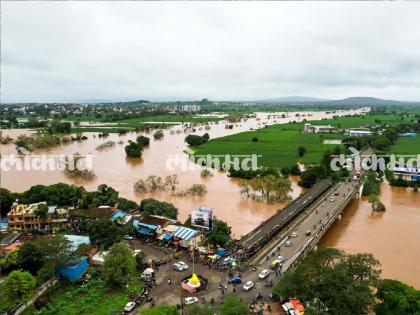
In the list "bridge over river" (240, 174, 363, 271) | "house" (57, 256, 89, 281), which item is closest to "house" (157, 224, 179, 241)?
"bridge over river" (240, 174, 363, 271)

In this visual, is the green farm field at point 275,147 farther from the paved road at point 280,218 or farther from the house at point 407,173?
the paved road at point 280,218

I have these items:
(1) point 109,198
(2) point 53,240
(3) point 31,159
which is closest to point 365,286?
(2) point 53,240

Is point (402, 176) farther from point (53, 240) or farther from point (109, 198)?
point (53, 240)

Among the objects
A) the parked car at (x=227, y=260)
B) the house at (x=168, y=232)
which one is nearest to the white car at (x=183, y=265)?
the parked car at (x=227, y=260)

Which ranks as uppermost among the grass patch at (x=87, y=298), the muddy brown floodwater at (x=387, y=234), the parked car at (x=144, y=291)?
the parked car at (x=144, y=291)

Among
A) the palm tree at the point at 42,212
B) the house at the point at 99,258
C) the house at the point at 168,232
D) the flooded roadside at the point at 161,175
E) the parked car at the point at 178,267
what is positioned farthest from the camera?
the flooded roadside at the point at 161,175

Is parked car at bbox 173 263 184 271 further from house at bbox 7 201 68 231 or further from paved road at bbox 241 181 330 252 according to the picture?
house at bbox 7 201 68 231
